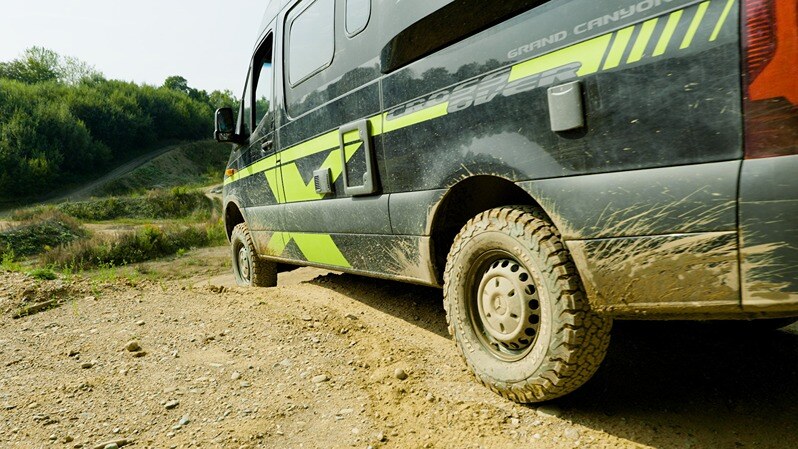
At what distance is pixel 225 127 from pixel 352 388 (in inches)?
141

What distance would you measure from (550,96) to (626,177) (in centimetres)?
41

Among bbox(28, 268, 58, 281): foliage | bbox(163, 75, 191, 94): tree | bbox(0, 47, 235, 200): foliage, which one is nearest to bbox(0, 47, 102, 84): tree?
bbox(0, 47, 235, 200): foliage

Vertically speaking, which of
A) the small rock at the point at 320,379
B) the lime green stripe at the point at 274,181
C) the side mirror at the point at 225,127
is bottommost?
the small rock at the point at 320,379

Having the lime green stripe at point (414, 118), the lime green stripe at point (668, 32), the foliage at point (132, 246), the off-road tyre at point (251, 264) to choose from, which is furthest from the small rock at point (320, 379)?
the foliage at point (132, 246)

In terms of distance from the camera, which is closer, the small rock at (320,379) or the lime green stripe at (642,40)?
the lime green stripe at (642,40)

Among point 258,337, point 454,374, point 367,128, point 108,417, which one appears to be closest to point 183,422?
point 108,417

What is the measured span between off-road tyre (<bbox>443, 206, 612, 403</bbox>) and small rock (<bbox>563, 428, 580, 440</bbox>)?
13 cm

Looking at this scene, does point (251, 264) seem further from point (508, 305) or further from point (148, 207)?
point (148, 207)

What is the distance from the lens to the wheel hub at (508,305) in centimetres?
208

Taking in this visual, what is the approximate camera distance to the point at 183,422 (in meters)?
2.22

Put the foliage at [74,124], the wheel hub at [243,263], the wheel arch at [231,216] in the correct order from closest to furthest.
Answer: the wheel hub at [243,263] → the wheel arch at [231,216] → the foliage at [74,124]

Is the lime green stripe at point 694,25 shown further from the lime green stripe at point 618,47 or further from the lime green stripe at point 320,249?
the lime green stripe at point 320,249

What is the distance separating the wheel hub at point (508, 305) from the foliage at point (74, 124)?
31358 millimetres

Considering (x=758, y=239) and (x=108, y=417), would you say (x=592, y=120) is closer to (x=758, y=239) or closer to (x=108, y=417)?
(x=758, y=239)
